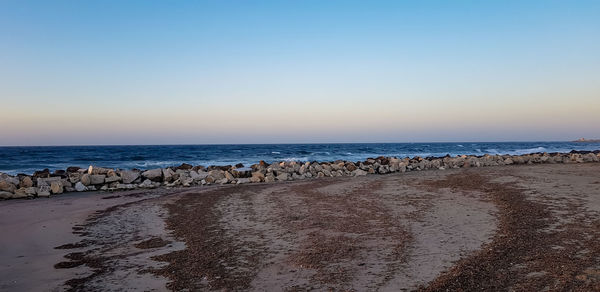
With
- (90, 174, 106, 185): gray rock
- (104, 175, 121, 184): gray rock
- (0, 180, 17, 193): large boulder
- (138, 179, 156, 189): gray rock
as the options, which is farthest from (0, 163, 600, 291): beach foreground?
(104, 175, 121, 184): gray rock

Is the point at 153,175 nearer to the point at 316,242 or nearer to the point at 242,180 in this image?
the point at 242,180

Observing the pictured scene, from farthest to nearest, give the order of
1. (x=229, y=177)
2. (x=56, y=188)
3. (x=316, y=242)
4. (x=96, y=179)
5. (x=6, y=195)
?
(x=229, y=177), (x=96, y=179), (x=56, y=188), (x=6, y=195), (x=316, y=242)

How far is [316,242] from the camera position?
224 inches

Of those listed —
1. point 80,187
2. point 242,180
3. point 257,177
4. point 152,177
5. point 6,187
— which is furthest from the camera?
point 257,177

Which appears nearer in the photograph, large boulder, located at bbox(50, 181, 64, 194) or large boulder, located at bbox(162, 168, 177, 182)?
large boulder, located at bbox(50, 181, 64, 194)

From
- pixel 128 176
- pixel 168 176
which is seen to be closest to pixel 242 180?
pixel 168 176

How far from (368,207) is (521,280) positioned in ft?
14.9

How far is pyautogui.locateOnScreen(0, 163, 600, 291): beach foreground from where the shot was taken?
4.16 m

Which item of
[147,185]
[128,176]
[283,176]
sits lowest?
[147,185]

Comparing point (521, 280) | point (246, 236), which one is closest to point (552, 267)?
point (521, 280)

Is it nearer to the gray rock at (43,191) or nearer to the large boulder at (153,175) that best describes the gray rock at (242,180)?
the large boulder at (153,175)

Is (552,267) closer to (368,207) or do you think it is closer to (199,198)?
(368,207)

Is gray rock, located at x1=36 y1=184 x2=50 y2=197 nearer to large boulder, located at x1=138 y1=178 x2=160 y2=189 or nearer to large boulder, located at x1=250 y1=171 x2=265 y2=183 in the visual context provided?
large boulder, located at x1=138 y1=178 x2=160 y2=189

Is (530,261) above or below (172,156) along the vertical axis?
above
